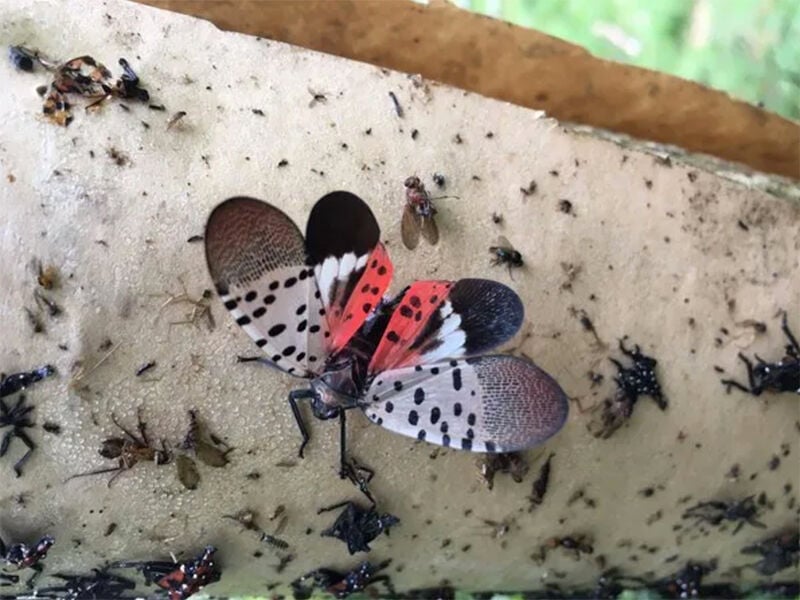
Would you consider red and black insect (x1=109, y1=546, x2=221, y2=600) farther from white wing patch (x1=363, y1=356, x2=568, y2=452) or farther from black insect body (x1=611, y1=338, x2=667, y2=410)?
black insect body (x1=611, y1=338, x2=667, y2=410)

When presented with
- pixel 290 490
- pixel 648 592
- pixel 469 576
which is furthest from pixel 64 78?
pixel 648 592

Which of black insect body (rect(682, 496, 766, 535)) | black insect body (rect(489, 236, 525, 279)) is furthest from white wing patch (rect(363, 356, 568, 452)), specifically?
black insect body (rect(682, 496, 766, 535))

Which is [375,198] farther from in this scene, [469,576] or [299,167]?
[469,576]

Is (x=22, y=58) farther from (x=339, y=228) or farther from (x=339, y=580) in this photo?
(x=339, y=580)

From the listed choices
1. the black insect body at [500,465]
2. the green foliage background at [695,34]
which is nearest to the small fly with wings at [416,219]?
the black insect body at [500,465]

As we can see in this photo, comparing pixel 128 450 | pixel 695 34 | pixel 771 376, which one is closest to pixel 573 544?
pixel 771 376

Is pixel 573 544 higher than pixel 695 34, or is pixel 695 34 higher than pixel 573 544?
pixel 695 34

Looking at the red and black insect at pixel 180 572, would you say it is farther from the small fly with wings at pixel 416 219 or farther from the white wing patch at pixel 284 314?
the small fly with wings at pixel 416 219
